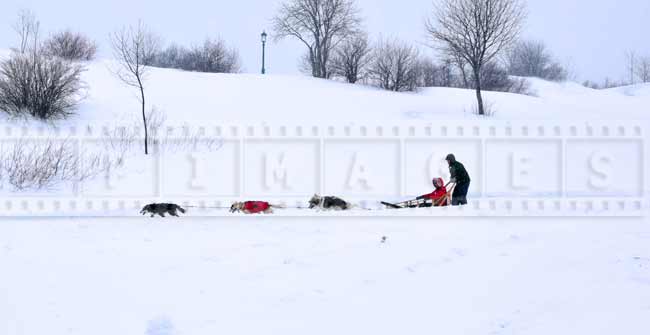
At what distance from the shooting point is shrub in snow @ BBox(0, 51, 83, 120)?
17.4m

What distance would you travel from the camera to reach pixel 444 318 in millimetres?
4484

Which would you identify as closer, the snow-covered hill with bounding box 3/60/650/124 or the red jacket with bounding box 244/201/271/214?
the red jacket with bounding box 244/201/271/214

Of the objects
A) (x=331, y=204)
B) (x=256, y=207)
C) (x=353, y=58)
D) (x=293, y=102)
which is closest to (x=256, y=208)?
(x=256, y=207)

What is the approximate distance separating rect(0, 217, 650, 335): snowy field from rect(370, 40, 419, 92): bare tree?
792 inches

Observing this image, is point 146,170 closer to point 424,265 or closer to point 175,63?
point 424,265

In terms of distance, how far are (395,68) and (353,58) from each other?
3499 millimetres

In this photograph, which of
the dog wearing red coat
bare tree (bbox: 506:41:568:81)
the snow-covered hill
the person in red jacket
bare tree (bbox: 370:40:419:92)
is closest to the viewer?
the dog wearing red coat

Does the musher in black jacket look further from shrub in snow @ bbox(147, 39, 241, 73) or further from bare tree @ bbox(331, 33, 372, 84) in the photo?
shrub in snow @ bbox(147, 39, 241, 73)

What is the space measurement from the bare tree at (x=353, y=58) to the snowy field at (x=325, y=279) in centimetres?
2289

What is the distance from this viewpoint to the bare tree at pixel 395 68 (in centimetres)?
2700

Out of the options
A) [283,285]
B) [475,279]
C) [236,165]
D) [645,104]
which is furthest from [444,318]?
[645,104]

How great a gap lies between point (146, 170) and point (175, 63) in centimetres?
3631

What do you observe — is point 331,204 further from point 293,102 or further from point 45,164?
point 293,102

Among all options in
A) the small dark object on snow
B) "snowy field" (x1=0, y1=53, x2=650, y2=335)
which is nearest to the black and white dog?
"snowy field" (x1=0, y1=53, x2=650, y2=335)
